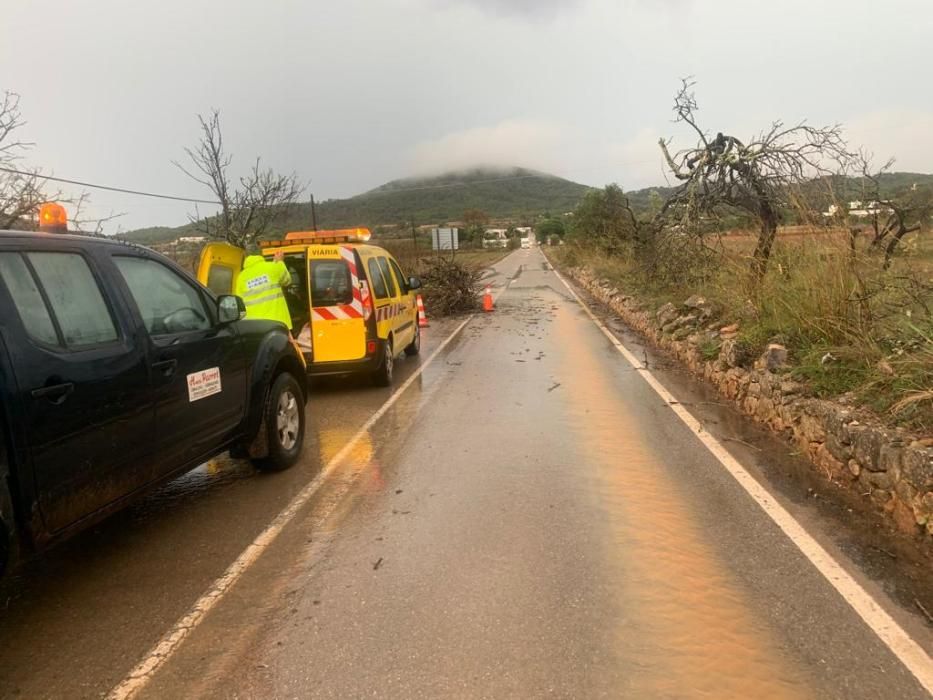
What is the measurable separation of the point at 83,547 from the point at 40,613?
32.5 inches

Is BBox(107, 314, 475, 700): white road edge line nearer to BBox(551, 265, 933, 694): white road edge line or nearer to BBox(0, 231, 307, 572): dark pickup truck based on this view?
BBox(0, 231, 307, 572): dark pickup truck

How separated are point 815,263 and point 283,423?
5661mm

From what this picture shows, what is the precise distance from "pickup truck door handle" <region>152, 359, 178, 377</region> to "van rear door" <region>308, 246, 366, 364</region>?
4.32 m

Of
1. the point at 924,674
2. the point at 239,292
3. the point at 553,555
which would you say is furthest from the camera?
the point at 239,292

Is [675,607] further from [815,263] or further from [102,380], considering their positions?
[815,263]

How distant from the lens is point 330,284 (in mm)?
8375

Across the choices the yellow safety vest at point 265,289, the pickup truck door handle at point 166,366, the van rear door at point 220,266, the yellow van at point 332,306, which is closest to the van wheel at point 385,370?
the yellow van at point 332,306

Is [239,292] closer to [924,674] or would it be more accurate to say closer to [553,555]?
[553,555]

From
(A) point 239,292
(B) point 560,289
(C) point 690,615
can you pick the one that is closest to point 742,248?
(A) point 239,292

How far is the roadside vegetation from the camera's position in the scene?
5434 mm

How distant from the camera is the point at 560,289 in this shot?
27.7 meters

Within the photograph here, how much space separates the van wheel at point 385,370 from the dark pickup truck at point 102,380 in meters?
3.77

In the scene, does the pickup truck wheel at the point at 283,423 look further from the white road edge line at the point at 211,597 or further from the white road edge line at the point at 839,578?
the white road edge line at the point at 839,578

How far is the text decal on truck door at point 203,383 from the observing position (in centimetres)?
424
